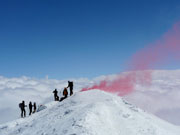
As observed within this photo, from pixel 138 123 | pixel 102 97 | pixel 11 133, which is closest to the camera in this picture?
pixel 138 123

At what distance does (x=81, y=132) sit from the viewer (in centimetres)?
1662

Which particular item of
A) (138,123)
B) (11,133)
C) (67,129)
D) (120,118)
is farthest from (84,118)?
(11,133)

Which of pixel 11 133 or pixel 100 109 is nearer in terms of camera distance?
pixel 100 109

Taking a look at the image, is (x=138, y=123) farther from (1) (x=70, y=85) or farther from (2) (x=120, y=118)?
(1) (x=70, y=85)

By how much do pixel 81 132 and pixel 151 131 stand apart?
7.21m

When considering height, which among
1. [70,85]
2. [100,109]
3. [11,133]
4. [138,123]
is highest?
[70,85]

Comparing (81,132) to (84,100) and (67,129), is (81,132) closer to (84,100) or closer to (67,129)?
(67,129)

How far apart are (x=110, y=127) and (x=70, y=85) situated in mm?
13333

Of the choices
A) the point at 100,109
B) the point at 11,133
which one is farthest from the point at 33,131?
the point at 100,109

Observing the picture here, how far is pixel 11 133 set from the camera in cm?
2336

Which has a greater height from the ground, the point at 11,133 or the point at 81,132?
the point at 81,132

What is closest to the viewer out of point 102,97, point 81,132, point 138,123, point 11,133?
point 81,132

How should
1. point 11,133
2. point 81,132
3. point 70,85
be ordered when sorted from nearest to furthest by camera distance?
point 81,132 < point 11,133 < point 70,85

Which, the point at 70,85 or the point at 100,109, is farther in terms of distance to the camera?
the point at 70,85
